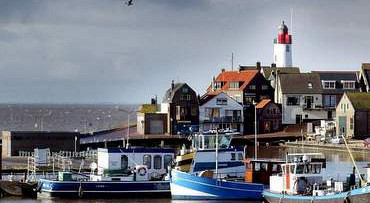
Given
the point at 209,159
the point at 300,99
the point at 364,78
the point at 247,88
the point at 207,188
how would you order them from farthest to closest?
the point at 364,78 → the point at 247,88 → the point at 300,99 → the point at 209,159 → the point at 207,188

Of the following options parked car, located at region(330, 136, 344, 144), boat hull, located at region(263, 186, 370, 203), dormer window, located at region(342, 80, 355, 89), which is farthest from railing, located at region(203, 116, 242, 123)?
boat hull, located at region(263, 186, 370, 203)

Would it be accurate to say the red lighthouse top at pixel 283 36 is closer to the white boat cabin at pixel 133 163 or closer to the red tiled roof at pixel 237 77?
the red tiled roof at pixel 237 77

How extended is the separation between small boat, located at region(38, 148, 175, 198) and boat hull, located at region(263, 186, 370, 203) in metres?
9.83

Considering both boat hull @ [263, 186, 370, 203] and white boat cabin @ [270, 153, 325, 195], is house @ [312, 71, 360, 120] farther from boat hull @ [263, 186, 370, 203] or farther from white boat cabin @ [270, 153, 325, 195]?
boat hull @ [263, 186, 370, 203]

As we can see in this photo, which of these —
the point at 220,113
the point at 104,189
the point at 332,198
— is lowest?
the point at 332,198

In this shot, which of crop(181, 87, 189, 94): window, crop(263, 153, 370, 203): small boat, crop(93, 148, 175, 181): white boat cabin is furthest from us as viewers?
crop(181, 87, 189, 94): window

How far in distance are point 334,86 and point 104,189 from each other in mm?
72432

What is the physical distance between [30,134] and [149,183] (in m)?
36.2

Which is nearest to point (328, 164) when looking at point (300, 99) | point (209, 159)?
point (209, 159)

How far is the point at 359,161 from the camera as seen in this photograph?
91562mm

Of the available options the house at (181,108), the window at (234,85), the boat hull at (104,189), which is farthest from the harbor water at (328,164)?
the window at (234,85)

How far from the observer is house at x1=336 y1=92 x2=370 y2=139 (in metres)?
118

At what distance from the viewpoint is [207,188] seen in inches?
2454

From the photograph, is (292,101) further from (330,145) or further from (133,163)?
(133,163)
